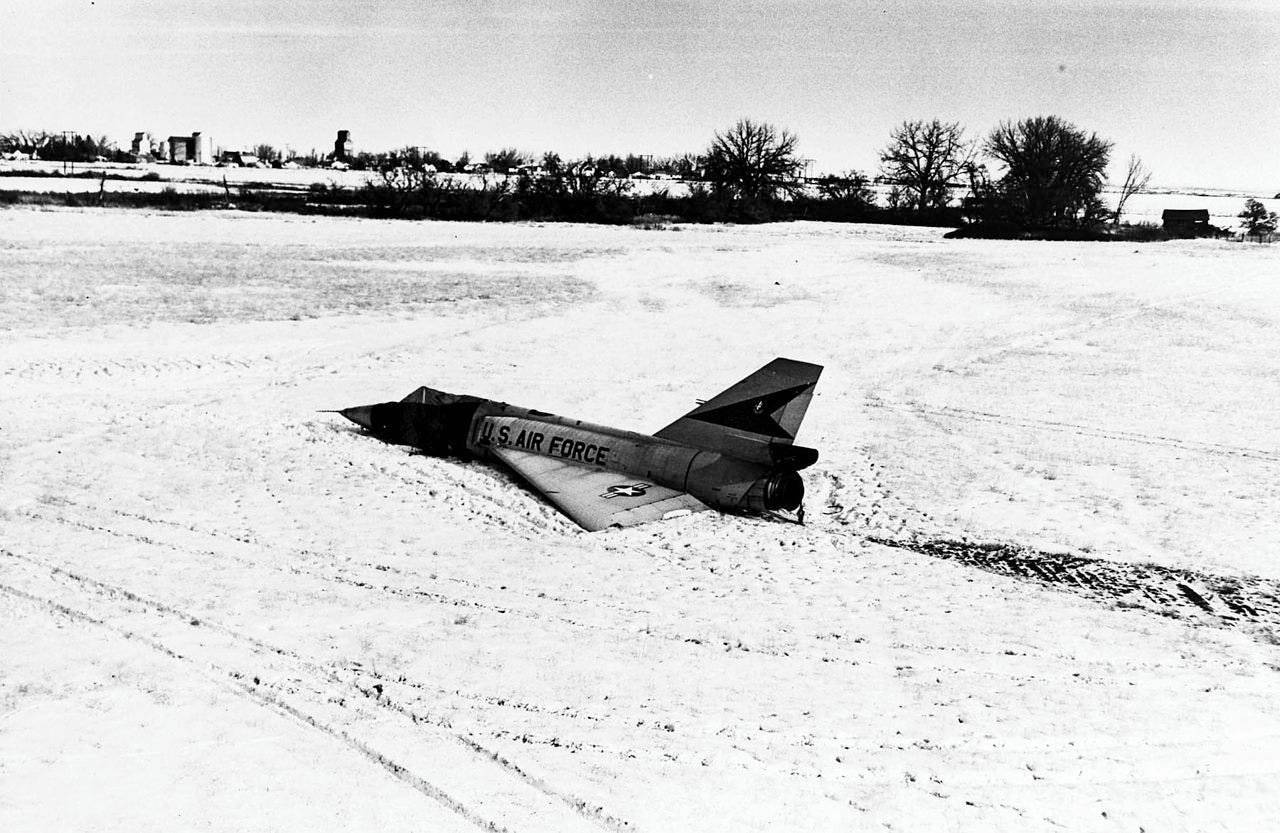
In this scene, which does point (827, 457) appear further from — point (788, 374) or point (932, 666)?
point (932, 666)

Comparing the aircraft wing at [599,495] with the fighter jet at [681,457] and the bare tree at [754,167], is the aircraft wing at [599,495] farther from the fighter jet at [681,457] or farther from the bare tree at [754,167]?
the bare tree at [754,167]

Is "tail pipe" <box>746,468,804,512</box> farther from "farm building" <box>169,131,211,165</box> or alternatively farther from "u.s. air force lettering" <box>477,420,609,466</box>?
"farm building" <box>169,131,211,165</box>

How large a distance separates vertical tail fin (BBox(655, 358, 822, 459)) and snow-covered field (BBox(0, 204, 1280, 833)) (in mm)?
1550

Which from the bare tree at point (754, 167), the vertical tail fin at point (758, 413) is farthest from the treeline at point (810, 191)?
the vertical tail fin at point (758, 413)

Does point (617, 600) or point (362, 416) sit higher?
→ point (362, 416)

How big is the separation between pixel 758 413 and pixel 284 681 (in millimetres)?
8997

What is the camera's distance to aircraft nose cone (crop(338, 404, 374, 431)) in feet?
66.2

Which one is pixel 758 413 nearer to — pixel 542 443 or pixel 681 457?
pixel 681 457

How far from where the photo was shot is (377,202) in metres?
63.1

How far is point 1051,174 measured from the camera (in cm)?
7906

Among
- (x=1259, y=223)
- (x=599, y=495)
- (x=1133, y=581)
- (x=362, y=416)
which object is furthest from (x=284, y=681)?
(x=1259, y=223)

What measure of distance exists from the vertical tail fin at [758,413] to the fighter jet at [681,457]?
0.02m

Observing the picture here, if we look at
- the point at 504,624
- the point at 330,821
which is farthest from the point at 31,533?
the point at 330,821

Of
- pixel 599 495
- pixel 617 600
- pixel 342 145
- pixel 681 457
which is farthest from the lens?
pixel 342 145
